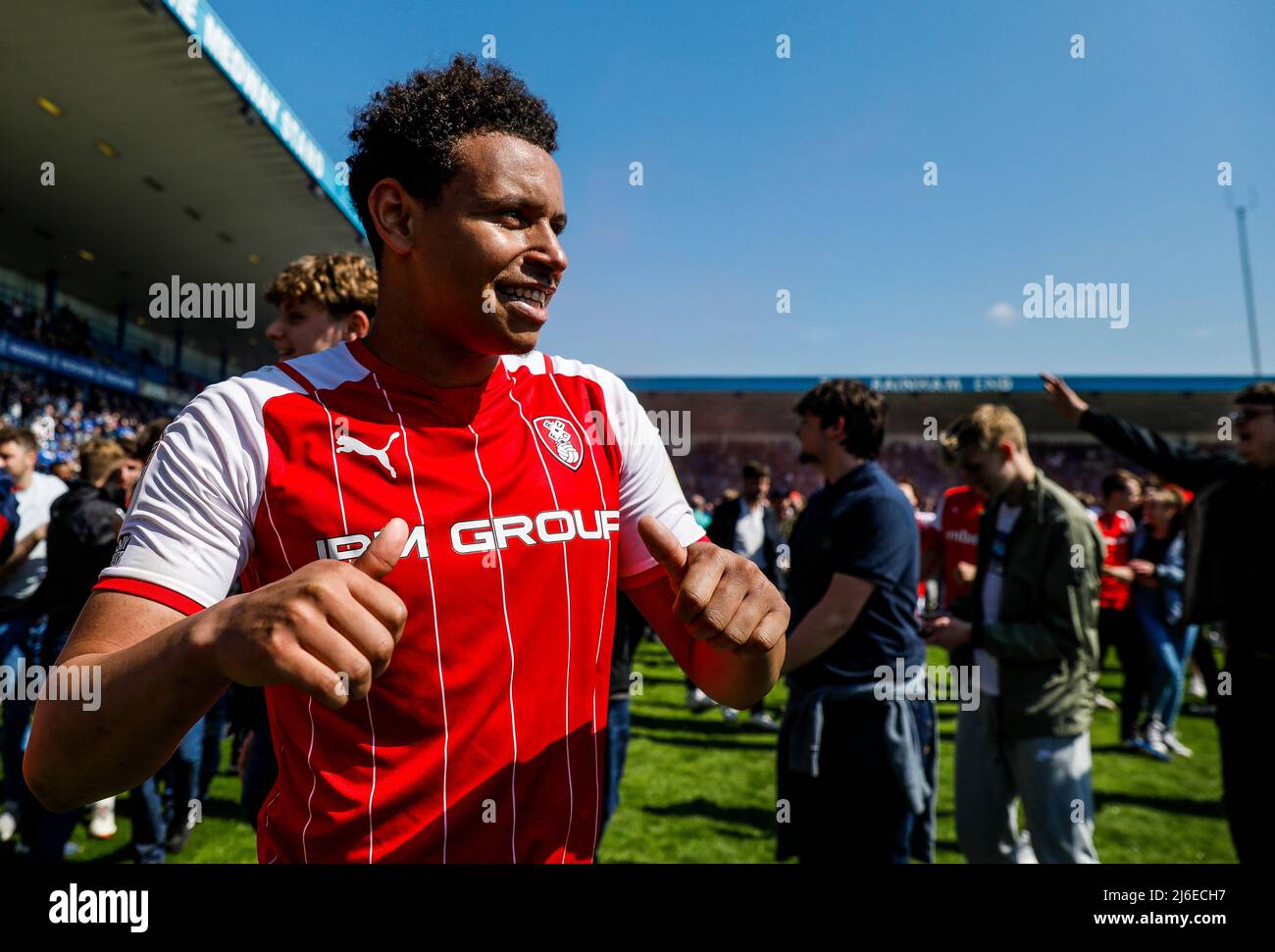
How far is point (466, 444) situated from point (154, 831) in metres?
3.87

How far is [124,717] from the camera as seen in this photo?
95 centimetres

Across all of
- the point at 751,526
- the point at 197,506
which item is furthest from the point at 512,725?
the point at 751,526

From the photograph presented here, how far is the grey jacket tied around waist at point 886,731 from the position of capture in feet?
9.96

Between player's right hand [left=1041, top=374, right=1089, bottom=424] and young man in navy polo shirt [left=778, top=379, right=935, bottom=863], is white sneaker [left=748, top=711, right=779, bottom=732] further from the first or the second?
player's right hand [left=1041, top=374, right=1089, bottom=424]

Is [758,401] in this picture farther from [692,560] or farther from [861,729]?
[692,560]

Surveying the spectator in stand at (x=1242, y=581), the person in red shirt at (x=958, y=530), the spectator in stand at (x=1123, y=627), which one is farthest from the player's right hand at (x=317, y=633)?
the spectator in stand at (x=1123, y=627)

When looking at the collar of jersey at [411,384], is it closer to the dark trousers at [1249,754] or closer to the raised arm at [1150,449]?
the raised arm at [1150,449]

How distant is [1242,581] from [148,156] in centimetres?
2021

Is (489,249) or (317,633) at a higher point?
(489,249)

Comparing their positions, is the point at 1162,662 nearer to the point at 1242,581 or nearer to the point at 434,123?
the point at 1242,581

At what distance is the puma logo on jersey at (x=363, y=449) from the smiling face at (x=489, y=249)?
0.25m

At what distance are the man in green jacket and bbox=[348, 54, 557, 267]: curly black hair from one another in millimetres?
2860

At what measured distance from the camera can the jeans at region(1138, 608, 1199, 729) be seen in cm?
642

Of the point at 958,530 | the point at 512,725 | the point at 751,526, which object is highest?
the point at 751,526
